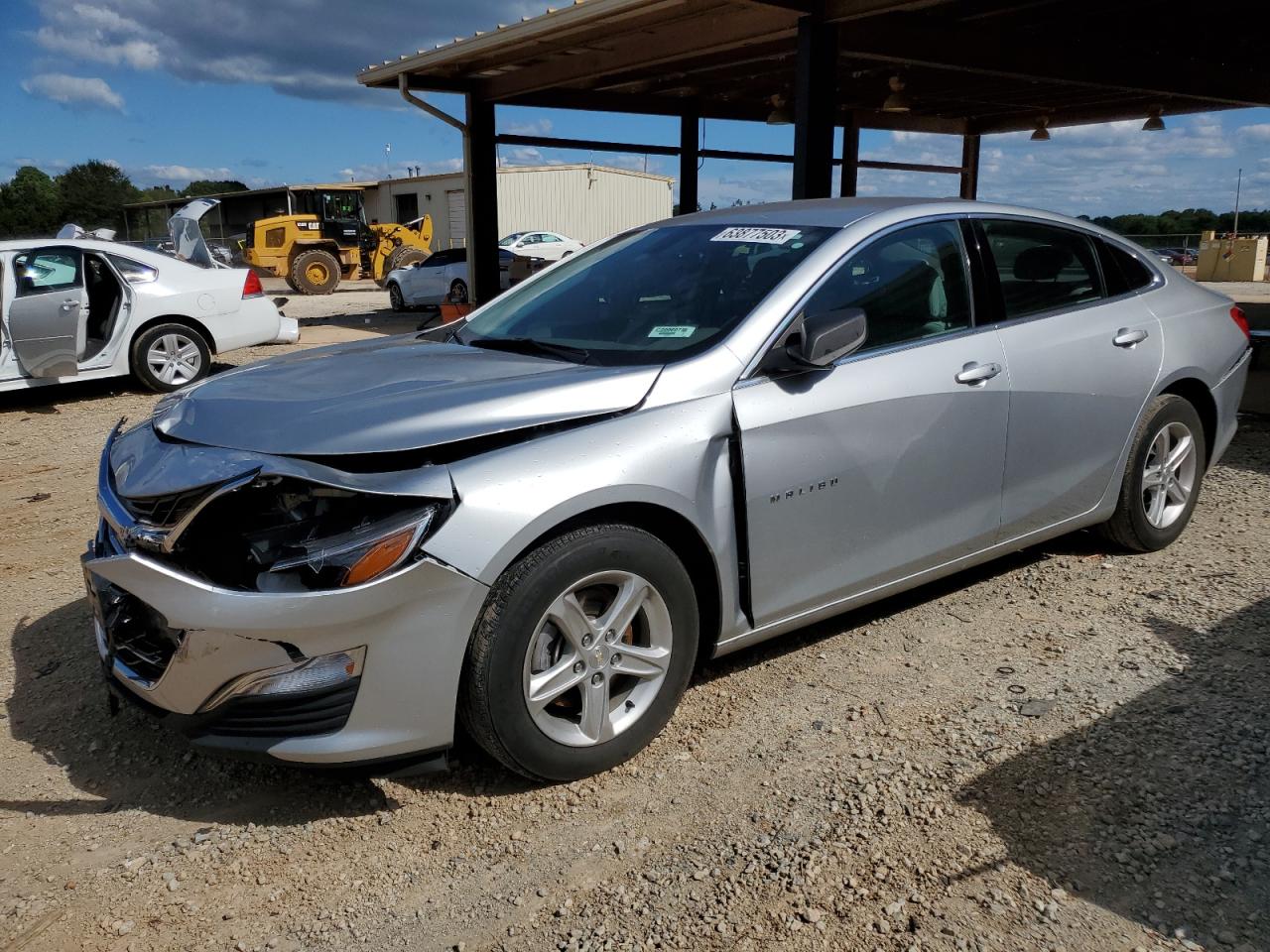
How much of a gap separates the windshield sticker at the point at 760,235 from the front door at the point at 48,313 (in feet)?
24.3

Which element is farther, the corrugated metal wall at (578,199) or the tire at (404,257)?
the corrugated metal wall at (578,199)

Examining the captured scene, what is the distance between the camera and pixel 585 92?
1444cm

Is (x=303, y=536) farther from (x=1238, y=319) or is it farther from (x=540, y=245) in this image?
(x=540, y=245)

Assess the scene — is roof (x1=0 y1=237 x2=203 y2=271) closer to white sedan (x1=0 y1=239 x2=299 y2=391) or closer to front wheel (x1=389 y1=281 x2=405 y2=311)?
white sedan (x1=0 y1=239 x2=299 y2=391)

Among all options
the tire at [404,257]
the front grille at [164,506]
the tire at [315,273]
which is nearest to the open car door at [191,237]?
the front grille at [164,506]

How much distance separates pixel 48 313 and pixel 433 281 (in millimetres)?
12439

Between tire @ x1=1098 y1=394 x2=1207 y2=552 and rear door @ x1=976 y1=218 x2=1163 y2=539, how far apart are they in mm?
155

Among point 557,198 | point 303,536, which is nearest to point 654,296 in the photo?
point 303,536

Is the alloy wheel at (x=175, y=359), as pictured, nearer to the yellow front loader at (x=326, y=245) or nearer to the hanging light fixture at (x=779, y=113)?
the hanging light fixture at (x=779, y=113)

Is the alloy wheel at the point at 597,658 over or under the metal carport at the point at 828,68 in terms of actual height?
under

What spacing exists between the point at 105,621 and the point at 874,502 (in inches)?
93.9

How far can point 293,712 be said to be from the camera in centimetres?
261

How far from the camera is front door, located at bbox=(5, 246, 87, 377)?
29.1 feet

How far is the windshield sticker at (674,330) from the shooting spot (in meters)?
3.37
